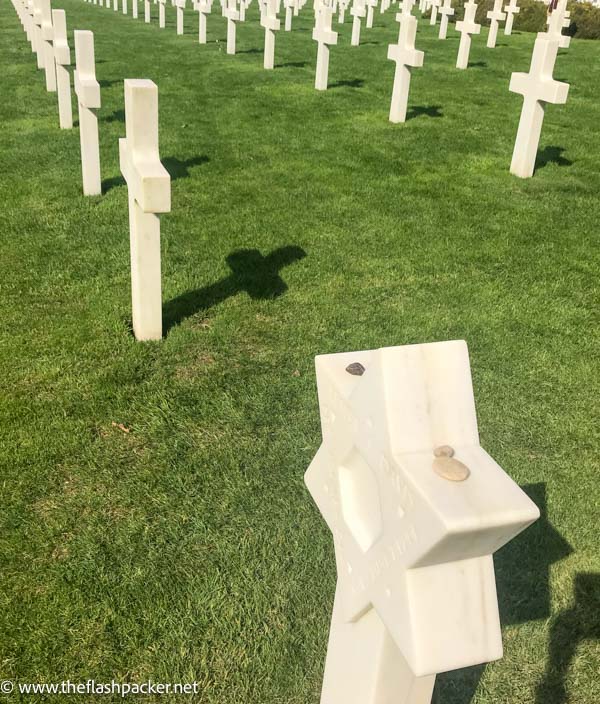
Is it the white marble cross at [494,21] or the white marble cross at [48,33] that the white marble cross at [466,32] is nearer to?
the white marble cross at [494,21]

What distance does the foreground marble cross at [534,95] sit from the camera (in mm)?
7199

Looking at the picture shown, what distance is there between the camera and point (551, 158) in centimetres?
834

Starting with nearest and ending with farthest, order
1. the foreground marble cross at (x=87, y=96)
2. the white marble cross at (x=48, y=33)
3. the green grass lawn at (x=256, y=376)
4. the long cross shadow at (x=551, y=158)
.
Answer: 1. the green grass lawn at (x=256, y=376)
2. the foreground marble cross at (x=87, y=96)
3. the long cross shadow at (x=551, y=158)
4. the white marble cross at (x=48, y=33)

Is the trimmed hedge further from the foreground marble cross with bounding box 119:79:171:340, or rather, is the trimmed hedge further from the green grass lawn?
the foreground marble cross with bounding box 119:79:171:340

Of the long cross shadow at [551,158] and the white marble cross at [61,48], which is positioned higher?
the white marble cross at [61,48]

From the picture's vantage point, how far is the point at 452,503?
1.23m

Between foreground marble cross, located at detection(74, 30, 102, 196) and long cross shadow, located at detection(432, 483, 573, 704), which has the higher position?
foreground marble cross, located at detection(74, 30, 102, 196)

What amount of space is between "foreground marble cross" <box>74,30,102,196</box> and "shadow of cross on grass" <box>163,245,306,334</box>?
1.91 metres

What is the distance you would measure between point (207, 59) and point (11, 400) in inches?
462

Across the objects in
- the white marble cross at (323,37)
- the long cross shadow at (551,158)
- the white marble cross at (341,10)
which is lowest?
the long cross shadow at (551,158)

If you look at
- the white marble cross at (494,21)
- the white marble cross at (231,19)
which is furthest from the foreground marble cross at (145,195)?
the white marble cross at (494,21)

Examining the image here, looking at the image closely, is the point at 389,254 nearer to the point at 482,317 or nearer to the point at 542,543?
the point at 482,317

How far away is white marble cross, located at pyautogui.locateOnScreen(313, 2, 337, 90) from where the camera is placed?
10.5m

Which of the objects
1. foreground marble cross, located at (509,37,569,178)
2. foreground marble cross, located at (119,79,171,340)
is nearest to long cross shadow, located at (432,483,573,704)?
foreground marble cross, located at (119,79,171,340)
